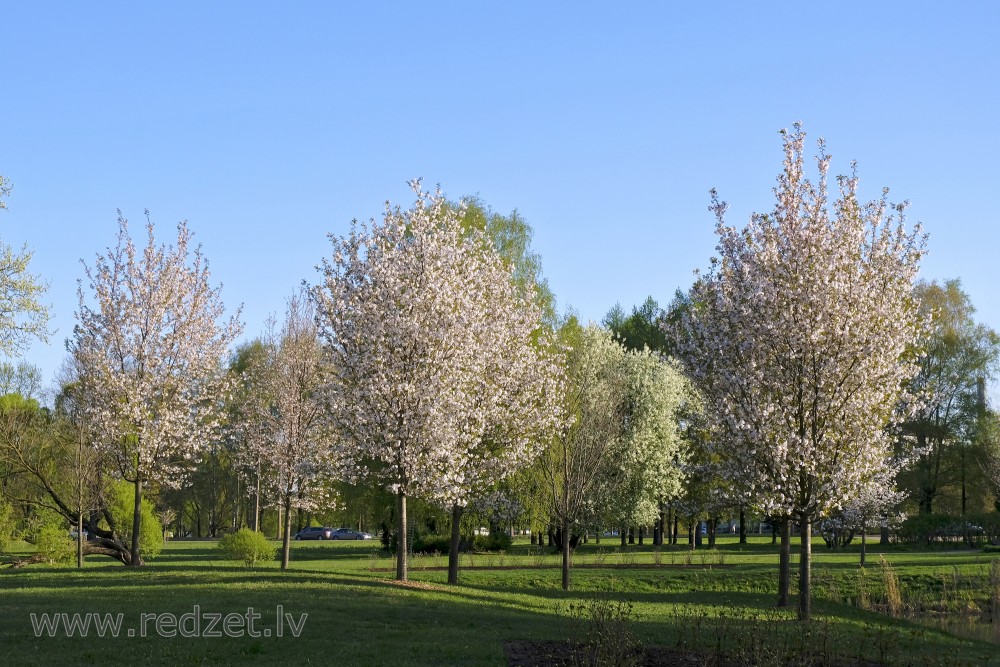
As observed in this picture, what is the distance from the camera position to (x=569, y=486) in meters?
28.3

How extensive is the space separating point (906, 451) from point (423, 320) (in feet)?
45.0

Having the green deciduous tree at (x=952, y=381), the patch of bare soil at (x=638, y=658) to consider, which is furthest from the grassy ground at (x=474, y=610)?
the green deciduous tree at (x=952, y=381)

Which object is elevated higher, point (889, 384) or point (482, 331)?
point (482, 331)

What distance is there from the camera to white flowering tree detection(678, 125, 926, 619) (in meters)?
20.4

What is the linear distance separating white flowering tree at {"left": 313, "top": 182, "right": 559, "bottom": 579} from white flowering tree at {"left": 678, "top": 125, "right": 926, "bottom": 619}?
7.25m

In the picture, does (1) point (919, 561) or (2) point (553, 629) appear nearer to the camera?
(2) point (553, 629)

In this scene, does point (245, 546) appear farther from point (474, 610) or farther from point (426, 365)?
point (474, 610)

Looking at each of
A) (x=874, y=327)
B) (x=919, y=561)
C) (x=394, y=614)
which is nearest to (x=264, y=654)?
(x=394, y=614)

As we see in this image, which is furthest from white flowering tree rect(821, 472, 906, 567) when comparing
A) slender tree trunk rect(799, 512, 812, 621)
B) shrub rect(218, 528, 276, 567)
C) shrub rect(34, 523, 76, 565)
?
shrub rect(34, 523, 76, 565)

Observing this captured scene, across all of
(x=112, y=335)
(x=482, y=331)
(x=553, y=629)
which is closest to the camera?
(x=553, y=629)

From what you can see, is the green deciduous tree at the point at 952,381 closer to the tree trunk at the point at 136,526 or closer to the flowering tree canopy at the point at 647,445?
the flowering tree canopy at the point at 647,445

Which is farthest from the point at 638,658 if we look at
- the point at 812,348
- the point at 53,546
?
the point at 53,546

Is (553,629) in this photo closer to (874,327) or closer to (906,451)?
(874,327)

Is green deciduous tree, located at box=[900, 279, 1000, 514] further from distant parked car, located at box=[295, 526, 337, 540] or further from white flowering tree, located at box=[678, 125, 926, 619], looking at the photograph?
distant parked car, located at box=[295, 526, 337, 540]
